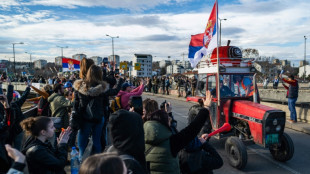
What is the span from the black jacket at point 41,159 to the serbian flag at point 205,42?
5607 millimetres

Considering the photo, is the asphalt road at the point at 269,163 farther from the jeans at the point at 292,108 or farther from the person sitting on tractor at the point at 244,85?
the jeans at the point at 292,108

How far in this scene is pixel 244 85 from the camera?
6891 mm

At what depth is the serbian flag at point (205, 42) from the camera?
7477 millimetres

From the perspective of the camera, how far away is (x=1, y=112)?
171 inches

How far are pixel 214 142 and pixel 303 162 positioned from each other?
7.78 feet

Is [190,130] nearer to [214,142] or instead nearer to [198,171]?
[198,171]

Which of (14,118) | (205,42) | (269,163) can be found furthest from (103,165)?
(205,42)

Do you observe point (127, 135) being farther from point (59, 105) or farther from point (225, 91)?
point (225, 91)

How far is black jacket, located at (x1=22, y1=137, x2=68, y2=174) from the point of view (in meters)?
2.66

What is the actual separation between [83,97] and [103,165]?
2518mm

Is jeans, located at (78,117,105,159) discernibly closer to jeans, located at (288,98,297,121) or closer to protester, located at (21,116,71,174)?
protester, located at (21,116,71,174)

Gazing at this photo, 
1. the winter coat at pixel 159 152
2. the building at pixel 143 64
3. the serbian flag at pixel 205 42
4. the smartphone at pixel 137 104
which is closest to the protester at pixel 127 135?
the winter coat at pixel 159 152

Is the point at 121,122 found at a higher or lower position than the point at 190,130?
higher

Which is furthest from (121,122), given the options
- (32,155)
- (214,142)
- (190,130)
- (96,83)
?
(214,142)
